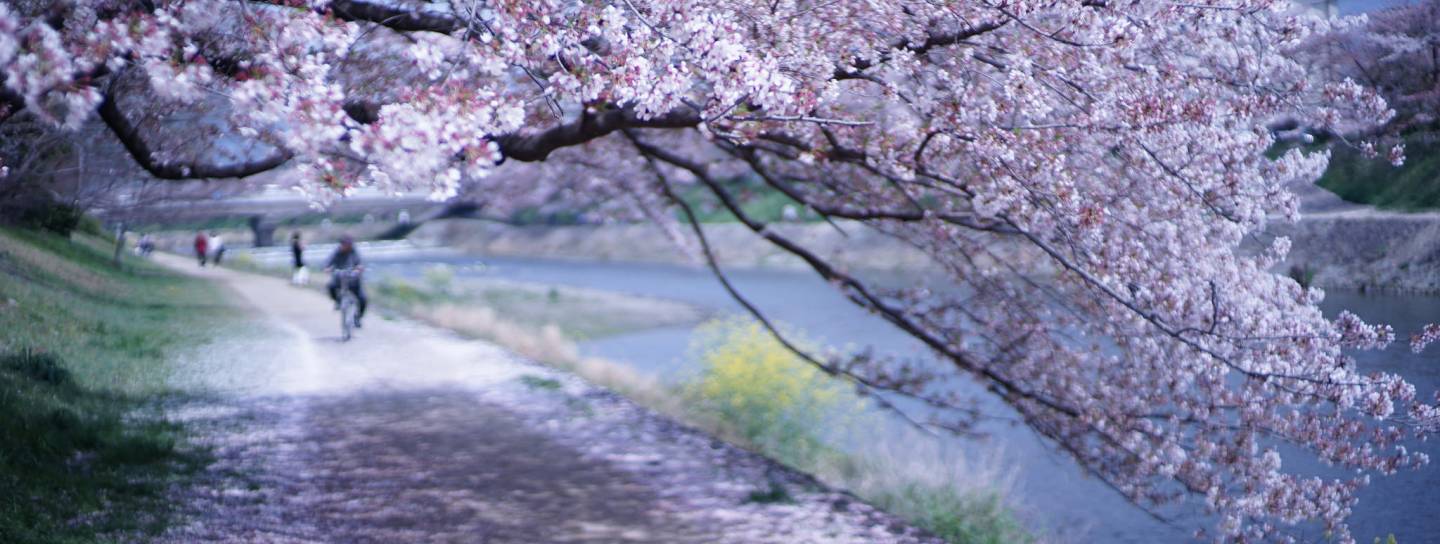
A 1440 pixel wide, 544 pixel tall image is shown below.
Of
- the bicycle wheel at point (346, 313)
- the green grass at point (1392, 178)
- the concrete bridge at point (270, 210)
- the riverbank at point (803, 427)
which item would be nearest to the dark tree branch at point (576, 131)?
the concrete bridge at point (270, 210)

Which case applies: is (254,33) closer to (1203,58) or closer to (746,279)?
(1203,58)

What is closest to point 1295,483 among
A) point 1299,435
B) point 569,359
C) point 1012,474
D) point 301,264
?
point 1299,435

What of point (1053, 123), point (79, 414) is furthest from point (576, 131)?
point (79, 414)

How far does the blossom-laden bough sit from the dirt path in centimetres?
200

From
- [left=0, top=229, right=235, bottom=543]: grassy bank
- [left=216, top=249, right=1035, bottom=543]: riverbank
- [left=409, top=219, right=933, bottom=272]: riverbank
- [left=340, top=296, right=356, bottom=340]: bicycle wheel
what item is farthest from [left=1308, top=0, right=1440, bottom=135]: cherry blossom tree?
[left=340, top=296, right=356, bottom=340]: bicycle wheel

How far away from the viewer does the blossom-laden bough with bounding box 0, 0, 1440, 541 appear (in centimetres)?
521

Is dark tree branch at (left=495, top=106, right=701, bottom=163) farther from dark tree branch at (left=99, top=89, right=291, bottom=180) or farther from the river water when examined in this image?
the river water

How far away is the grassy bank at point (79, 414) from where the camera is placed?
6207mm

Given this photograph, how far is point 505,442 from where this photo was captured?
9922 millimetres

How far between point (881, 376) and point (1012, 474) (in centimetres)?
248

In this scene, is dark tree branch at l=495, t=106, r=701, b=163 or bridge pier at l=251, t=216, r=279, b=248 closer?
dark tree branch at l=495, t=106, r=701, b=163

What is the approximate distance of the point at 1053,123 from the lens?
6.53 m

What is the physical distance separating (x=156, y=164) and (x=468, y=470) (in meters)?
3.57

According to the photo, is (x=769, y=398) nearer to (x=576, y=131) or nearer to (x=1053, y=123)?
(x=1053, y=123)
